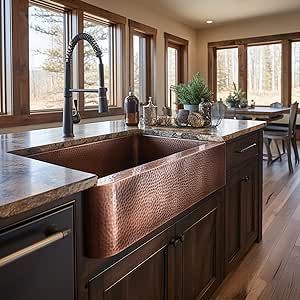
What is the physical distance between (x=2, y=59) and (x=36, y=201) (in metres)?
4.18

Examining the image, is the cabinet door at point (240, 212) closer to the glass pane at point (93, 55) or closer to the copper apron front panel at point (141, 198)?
the copper apron front panel at point (141, 198)

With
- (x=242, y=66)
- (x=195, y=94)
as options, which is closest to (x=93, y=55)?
(x=195, y=94)

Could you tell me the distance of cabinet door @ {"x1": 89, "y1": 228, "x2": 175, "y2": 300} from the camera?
1.10m

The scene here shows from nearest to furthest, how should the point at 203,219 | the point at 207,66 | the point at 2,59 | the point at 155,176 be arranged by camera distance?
the point at 155,176, the point at 203,219, the point at 2,59, the point at 207,66

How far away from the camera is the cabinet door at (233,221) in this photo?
2.02m

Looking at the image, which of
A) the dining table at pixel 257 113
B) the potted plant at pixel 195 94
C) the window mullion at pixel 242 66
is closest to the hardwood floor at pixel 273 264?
the potted plant at pixel 195 94

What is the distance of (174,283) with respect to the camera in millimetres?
1474

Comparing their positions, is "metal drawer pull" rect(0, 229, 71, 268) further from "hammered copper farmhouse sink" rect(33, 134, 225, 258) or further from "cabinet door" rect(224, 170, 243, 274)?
"cabinet door" rect(224, 170, 243, 274)

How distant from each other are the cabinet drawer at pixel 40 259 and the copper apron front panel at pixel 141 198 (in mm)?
88

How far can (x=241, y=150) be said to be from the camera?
2168 mm

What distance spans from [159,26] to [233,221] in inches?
243

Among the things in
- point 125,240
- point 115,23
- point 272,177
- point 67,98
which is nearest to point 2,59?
point 115,23

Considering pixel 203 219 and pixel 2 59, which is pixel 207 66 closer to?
pixel 2 59

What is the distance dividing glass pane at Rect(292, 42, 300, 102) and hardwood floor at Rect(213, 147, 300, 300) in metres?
5.31
